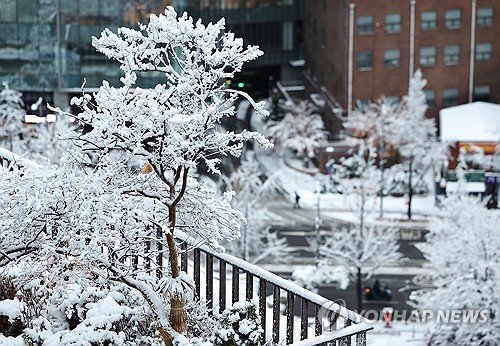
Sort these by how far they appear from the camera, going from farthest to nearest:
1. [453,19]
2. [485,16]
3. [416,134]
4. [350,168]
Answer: [485,16] → [453,19] → [416,134] → [350,168]

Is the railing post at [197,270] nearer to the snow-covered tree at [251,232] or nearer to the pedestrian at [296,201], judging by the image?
the snow-covered tree at [251,232]

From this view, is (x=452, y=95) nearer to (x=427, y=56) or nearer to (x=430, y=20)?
(x=427, y=56)

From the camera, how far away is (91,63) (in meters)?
64.6

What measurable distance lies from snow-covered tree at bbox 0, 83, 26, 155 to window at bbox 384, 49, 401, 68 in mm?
22059

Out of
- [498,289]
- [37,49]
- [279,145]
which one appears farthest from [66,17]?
[498,289]

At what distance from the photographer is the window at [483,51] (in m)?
69.5

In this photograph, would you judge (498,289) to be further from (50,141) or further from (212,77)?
(212,77)

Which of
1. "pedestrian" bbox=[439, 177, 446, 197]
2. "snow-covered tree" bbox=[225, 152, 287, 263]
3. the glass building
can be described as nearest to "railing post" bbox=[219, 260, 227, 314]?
"snow-covered tree" bbox=[225, 152, 287, 263]

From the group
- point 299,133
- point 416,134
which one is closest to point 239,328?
point 416,134

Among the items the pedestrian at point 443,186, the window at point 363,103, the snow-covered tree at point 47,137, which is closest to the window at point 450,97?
the window at point 363,103

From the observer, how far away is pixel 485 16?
68938mm

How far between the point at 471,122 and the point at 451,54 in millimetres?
5702

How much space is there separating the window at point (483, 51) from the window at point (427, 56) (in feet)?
9.61

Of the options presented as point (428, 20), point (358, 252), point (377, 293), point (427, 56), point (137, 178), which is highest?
point (428, 20)
